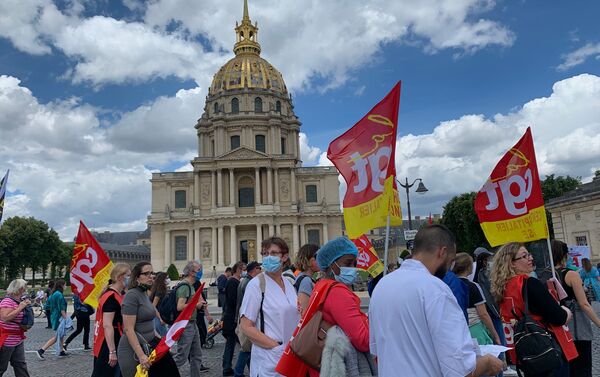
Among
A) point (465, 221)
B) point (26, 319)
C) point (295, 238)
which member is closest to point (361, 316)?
point (26, 319)

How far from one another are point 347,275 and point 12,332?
16.6 feet

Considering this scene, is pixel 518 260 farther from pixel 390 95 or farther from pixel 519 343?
pixel 390 95

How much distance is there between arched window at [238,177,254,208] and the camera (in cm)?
5844

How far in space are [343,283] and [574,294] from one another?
2.86m

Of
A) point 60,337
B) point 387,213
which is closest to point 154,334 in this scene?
point 387,213

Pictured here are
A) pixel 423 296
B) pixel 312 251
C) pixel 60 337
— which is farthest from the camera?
pixel 60 337

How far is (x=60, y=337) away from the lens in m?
10.8

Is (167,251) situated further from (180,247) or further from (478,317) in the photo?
(478,317)

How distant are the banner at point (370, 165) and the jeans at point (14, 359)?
4.57 metres

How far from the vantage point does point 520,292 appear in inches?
159

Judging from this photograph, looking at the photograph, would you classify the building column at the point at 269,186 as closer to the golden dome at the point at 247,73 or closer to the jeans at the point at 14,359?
the golden dome at the point at 247,73

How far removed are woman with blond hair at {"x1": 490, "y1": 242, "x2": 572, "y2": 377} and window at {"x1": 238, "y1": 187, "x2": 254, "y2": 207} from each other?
2138 inches

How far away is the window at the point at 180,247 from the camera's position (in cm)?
5731

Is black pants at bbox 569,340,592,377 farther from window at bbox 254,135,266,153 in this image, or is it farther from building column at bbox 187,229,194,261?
window at bbox 254,135,266,153
